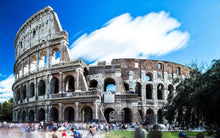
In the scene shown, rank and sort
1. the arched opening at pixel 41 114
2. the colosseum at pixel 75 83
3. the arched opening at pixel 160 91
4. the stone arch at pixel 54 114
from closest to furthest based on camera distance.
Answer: the colosseum at pixel 75 83 → the stone arch at pixel 54 114 → the arched opening at pixel 41 114 → the arched opening at pixel 160 91

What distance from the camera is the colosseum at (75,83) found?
979 inches

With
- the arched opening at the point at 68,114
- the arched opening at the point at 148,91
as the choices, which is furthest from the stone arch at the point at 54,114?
the arched opening at the point at 148,91

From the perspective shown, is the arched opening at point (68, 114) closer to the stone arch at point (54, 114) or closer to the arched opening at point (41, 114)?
the stone arch at point (54, 114)

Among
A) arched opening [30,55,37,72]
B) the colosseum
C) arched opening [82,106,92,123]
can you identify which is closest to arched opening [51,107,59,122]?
the colosseum

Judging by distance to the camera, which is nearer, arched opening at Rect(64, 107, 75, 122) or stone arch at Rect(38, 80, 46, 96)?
arched opening at Rect(64, 107, 75, 122)

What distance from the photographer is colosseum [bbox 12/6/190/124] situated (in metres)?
24.9

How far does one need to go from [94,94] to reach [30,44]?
15711 mm

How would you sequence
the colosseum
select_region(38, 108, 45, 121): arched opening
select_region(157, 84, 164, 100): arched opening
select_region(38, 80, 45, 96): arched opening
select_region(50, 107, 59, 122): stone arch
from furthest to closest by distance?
select_region(157, 84, 164, 100): arched opening → select_region(38, 80, 45, 96): arched opening → select_region(38, 108, 45, 121): arched opening → select_region(50, 107, 59, 122): stone arch → the colosseum

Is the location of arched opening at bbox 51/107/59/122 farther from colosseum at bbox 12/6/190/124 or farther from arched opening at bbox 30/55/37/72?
arched opening at bbox 30/55/37/72

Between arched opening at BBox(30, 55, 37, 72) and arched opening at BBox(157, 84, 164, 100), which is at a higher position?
arched opening at BBox(30, 55, 37, 72)

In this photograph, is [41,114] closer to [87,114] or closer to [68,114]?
[68,114]

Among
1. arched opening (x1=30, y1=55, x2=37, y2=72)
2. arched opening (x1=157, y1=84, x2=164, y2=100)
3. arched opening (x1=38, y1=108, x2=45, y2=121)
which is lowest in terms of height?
arched opening (x1=38, y1=108, x2=45, y2=121)

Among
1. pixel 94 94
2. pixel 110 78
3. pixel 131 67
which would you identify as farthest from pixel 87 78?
pixel 131 67

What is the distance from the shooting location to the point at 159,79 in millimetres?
31344
